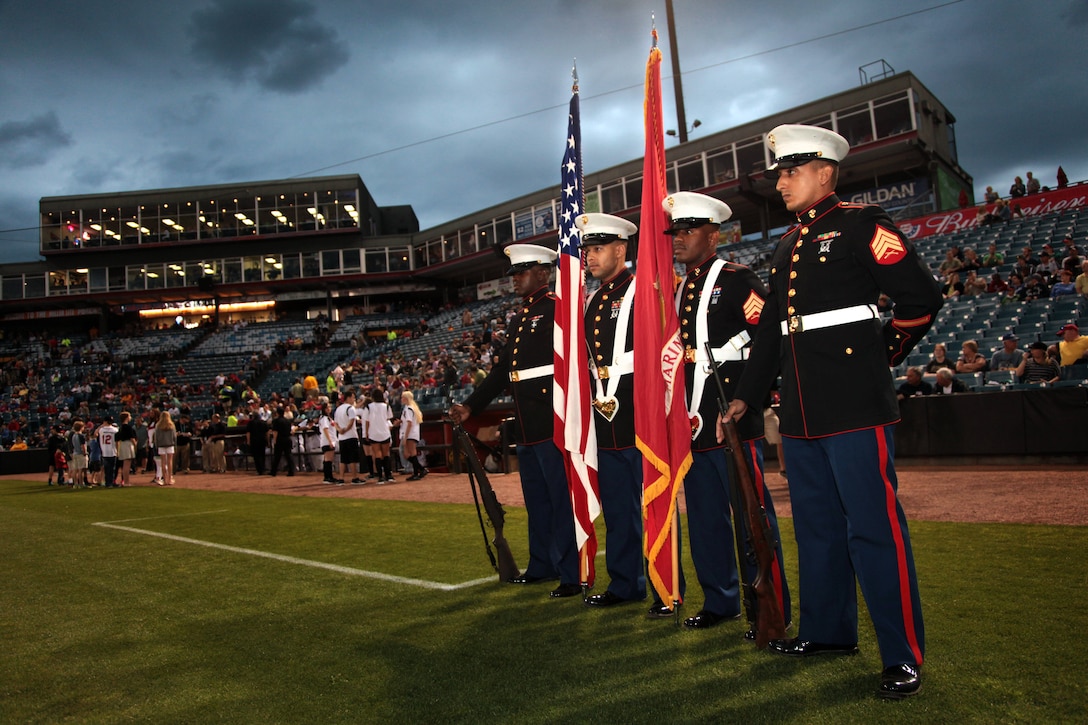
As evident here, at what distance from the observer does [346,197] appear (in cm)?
5156

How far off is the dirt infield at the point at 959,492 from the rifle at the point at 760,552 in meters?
4.15

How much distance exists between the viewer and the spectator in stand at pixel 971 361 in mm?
11961

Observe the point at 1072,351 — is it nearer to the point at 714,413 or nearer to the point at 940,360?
the point at 940,360

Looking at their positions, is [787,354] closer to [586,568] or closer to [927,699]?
[927,699]

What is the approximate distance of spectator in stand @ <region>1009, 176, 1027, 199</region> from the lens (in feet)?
70.9

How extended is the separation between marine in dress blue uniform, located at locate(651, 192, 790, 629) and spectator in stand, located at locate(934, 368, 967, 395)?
8634 mm

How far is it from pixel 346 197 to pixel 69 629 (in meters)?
50.0

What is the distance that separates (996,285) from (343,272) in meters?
42.2

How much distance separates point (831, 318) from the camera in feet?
10.6

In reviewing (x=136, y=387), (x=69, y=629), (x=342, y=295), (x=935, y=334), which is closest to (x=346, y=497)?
(x=69, y=629)

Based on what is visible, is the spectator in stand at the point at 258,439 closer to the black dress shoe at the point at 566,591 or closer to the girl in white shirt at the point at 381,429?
the girl in white shirt at the point at 381,429

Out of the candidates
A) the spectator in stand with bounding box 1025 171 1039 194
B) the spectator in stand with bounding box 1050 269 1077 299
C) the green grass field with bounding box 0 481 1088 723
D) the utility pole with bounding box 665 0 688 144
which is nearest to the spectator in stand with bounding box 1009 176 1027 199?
the spectator in stand with bounding box 1025 171 1039 194

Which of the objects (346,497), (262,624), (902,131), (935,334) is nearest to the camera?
(262,624)

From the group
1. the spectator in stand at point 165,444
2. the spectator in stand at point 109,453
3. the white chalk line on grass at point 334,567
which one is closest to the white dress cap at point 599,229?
the white chalk line on grass at point 334,567
